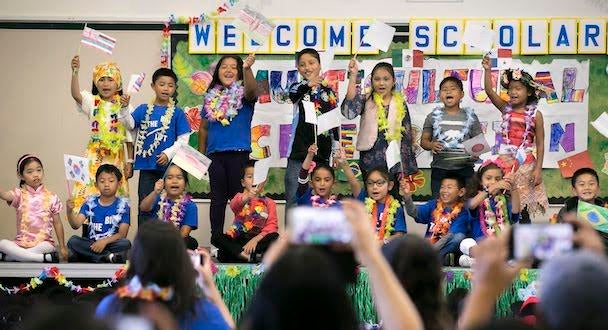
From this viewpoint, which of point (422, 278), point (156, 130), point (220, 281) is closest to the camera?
point (422, 278)

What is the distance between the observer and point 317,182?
269 inches

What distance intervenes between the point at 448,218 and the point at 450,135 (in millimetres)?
729

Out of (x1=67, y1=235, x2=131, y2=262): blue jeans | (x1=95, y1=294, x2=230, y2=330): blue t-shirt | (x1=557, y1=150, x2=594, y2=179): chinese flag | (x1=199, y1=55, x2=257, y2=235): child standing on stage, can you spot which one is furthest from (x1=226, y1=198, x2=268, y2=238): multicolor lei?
(x1=95, y1=294, x2=230, y2=330): blue t-shirt

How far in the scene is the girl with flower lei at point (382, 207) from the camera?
21.8 feet

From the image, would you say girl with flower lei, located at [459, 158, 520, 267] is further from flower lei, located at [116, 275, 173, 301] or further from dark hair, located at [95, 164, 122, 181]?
flower lei, located at [116, 275, 173, 301]

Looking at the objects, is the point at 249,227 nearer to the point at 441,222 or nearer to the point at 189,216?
the point at 189,216

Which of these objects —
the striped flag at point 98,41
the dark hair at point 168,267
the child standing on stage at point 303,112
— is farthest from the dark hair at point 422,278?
the striped flag at point 98,41

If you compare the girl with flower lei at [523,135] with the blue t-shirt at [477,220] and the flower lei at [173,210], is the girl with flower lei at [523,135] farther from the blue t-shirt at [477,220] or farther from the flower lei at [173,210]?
the flower lei at [173,210]

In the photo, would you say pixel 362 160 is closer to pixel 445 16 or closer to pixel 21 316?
pixel 445 16

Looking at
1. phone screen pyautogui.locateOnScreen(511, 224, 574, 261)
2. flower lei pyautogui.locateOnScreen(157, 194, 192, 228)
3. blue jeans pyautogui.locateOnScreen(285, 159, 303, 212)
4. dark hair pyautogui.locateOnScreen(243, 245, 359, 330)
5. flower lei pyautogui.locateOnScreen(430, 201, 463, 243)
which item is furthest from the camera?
blue jeans pyautogui.locateOnScreen(285, 159, 303, 212)

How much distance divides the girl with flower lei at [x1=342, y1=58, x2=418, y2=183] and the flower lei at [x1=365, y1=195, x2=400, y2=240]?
41 cm

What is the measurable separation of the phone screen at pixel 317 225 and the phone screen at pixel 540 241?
36 cm

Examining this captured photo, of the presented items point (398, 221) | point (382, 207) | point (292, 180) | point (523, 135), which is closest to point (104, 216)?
point (292, 180)

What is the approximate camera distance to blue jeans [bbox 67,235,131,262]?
22.2 ft
